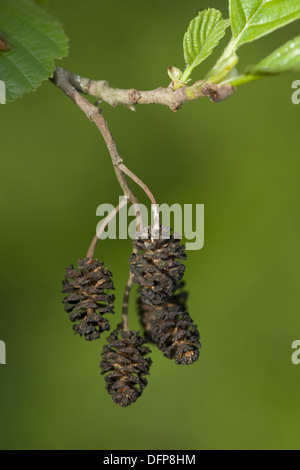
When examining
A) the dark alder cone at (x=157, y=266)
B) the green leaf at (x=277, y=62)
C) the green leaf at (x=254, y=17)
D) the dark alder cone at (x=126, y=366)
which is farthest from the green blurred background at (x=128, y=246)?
the green leaf at (x=277, y=62)

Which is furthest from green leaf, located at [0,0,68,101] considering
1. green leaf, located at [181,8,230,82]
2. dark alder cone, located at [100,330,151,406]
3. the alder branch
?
dark alder cone, located at [100,330,151,406]

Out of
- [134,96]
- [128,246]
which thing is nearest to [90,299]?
[134,96]

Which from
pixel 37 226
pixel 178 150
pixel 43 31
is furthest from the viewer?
pixel 178 150

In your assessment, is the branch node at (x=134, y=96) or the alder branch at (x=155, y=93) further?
the branch node at (x=134, y=96)

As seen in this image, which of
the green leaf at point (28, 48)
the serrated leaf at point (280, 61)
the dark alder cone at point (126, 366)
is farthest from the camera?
the dark alder cone at point (126, 366)

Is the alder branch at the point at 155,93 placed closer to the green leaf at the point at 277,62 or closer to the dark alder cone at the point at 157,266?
the green leaf at the point at 277,62

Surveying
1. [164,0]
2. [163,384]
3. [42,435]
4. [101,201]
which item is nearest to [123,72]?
[164,0]

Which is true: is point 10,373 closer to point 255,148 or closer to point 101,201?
point 101,201
